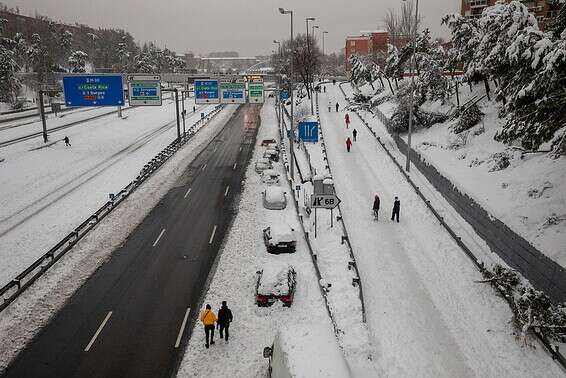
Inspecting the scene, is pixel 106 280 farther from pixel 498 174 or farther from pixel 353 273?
pixel 498 174

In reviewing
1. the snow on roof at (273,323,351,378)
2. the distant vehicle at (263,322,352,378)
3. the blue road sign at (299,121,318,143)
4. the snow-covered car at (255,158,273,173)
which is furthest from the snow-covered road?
the blue road sign at (299,121,318,143)

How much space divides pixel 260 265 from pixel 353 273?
154 inches

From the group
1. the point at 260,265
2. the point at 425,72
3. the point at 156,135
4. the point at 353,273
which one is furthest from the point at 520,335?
the point at 156,135

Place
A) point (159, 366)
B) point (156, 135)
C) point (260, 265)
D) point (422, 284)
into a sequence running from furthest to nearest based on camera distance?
point (156, 135) < point (260, 265) < point (422, 284) < point (159, 366)

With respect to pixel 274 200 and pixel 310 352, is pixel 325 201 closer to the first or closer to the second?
pixel 274 200

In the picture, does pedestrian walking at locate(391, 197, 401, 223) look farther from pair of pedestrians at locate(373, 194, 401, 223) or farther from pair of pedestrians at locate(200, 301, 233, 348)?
pair of pedestrians at locate(200, 301, 233, 348)

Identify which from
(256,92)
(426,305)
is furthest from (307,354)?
(256,92)

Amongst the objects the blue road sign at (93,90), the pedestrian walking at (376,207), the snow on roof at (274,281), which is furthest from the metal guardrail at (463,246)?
the blue road sign at (93,90)

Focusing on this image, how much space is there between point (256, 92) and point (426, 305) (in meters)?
29.8

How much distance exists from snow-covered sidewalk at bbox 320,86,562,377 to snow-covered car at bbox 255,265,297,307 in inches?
113

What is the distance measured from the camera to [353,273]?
18.2 meters

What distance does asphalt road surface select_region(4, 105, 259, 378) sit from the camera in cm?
1302

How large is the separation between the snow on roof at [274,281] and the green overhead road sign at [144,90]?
1019 inches

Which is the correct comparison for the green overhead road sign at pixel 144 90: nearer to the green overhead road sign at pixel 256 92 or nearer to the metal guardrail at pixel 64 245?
the metal guardrail at pixel 64 245
